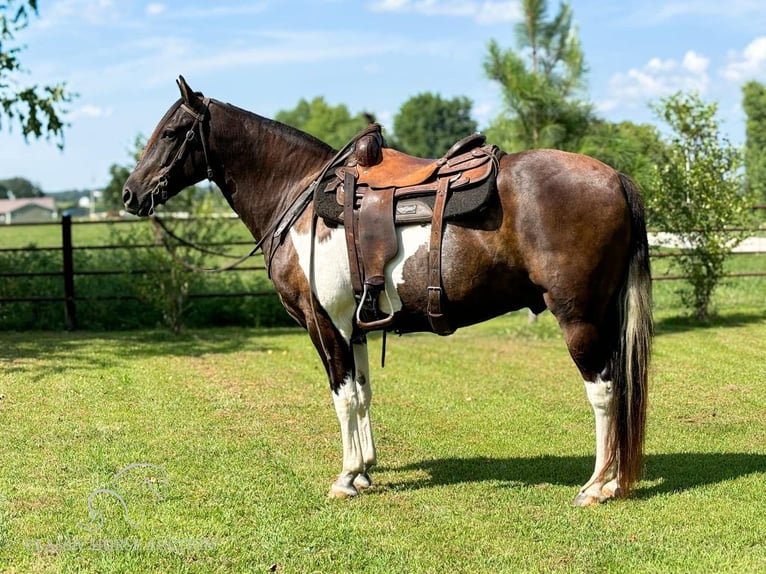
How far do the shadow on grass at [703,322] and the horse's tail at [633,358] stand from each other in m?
6.69

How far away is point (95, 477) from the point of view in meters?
5.11

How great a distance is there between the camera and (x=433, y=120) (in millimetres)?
75500

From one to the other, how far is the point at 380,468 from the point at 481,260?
1.66 metres

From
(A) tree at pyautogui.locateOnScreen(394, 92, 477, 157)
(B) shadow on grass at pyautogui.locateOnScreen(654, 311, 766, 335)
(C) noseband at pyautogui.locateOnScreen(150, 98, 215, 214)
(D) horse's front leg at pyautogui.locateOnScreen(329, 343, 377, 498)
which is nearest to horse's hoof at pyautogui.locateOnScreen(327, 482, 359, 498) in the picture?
(D) horse's front leg at pyautogui.locateOnScreen(329, 343, 377, 498)

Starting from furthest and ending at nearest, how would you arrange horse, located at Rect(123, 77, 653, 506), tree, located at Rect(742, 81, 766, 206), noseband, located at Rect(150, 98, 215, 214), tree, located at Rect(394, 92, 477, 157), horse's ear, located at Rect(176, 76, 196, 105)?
tree, located at Rect(394, 92, 477, 157)
tree, located at Rect(742, 81, 766, 206)
noseband, located at Rect(150, 98, 215, 214)
horse's ear, located at Rect(176, 76, 196, 105)
horse, located at Rect(123, 77, 653, 506)

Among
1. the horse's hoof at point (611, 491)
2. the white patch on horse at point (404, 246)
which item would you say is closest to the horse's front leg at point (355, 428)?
the white patch on horse at point (404, 246)

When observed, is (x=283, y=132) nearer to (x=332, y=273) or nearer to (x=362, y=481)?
(x=332, y=273)

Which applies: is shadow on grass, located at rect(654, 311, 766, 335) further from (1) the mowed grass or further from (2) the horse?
(2) the horse

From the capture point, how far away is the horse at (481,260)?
14.5 ft

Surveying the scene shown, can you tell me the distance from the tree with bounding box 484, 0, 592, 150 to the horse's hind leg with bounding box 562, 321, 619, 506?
7329 millimetres

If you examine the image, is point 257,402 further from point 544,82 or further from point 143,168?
point 544,82

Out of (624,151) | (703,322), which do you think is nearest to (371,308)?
(624,151)

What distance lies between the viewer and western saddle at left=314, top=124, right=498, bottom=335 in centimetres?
450

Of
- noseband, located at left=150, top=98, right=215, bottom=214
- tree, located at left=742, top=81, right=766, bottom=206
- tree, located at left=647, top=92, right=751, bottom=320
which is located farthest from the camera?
tree, located at left=742, top=81, right=766, bottom=206
